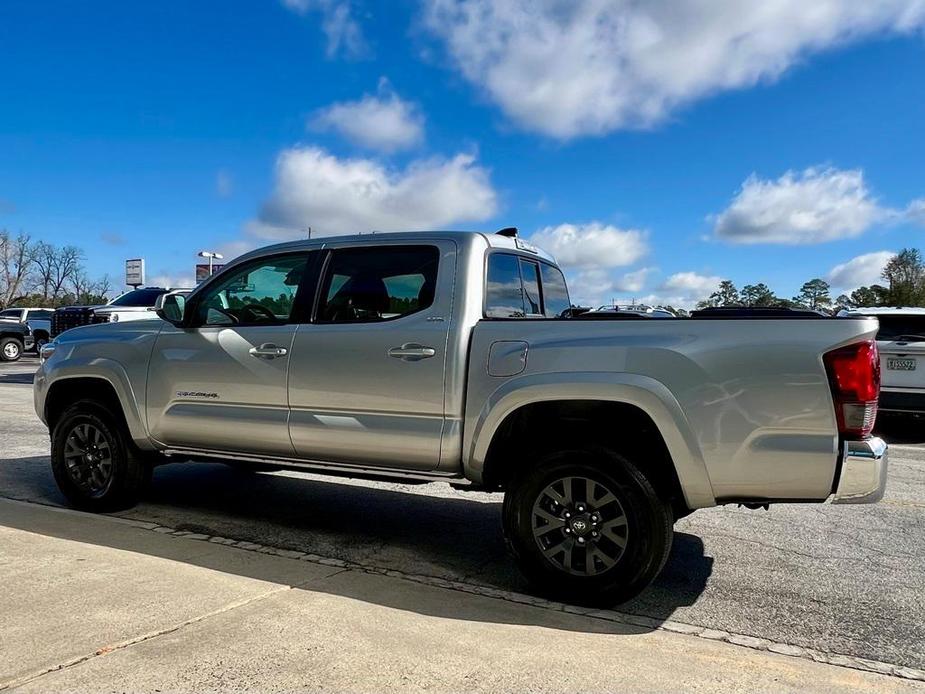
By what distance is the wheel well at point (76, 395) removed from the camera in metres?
5.47

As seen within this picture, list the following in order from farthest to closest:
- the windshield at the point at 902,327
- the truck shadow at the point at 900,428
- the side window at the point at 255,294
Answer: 1. the truck shadow at the point at 900,428
2. the windshield at the point at 902,327
3. the side window at the point at 255,294

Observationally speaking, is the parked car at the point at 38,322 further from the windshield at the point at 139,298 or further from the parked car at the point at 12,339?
the windshield at the point at 139,298

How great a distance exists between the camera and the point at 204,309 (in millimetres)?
5172

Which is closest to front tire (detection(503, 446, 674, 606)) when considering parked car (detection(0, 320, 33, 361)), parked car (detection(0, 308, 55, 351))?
parked car (detection(0, 308, 55, 351))

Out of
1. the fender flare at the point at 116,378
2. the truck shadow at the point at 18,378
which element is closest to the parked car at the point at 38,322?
the truck shadow at the point at 18,378

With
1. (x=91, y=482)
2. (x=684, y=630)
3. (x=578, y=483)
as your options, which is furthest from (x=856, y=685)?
(x=91, y=482)

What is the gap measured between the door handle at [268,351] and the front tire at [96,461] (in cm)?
142

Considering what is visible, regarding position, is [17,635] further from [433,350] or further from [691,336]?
[691,336]

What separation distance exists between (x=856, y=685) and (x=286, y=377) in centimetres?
339

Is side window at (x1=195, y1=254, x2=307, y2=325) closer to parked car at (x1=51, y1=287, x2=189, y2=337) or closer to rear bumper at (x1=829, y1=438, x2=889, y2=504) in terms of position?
rear bumper at (x1=829, y1=438, x2=889, y2=504)

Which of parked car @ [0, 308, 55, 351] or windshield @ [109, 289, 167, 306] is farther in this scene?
parked car @ [0, 308, 55, 351]

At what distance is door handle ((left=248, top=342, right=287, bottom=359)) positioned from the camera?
15.4 feet

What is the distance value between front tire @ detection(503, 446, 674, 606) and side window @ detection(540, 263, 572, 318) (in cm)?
171

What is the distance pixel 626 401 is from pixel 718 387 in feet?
1.44
